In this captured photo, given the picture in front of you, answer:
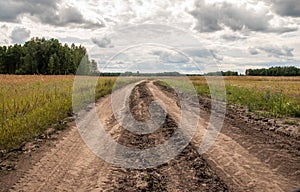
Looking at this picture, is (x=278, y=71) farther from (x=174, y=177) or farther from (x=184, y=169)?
(x=174, y=177)

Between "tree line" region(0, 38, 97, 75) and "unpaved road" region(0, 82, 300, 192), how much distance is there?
65.9 metres

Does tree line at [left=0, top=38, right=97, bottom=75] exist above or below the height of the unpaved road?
above

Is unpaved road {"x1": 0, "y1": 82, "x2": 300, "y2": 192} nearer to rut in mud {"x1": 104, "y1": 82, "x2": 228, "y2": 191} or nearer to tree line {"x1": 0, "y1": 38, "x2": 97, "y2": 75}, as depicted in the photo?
rut in mud {"x1": 104, "y1": 82, "x2": 228, "y2": 191}

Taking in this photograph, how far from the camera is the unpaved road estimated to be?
219 inches

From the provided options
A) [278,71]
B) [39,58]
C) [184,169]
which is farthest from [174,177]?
[278,71]

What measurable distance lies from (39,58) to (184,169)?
7710cm

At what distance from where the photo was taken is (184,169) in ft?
20.9

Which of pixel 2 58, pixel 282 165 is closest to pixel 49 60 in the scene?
pixel 2 58

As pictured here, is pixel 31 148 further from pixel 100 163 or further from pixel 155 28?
pixel 155 28

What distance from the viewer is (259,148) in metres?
7.99

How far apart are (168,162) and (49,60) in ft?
238

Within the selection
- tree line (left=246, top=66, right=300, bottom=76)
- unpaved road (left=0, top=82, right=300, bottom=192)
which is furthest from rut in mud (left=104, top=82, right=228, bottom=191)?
tree line (left=246, top=66, right=300, bottom=76)

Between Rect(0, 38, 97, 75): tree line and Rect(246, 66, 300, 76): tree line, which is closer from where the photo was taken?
Rect(0, 38, 97, 75): tree line

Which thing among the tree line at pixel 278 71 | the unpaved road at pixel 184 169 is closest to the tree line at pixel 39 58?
the unpaved road at pixel 184 169
